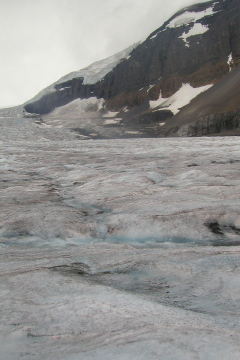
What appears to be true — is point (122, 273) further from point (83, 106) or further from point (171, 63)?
point (83, 106)

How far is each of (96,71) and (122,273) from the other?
11360 centimetres

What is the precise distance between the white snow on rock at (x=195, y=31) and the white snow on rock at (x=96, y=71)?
21228 millimetres

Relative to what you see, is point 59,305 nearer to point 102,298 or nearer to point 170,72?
point 102,298

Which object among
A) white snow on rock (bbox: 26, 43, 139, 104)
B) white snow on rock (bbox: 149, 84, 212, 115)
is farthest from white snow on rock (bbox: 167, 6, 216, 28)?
white snow on rock (bbox: 149, 84, 212, 115)

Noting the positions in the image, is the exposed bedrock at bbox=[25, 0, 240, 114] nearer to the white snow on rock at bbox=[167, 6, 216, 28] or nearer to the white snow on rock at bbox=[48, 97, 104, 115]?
the white snow on rock at bbox=[167, 6, 216, 28]

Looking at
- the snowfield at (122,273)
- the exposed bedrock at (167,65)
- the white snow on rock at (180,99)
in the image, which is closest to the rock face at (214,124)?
the white snow on rock at (180,99)

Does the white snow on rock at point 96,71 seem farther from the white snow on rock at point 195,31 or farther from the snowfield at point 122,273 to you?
the snowfield at point 122,273

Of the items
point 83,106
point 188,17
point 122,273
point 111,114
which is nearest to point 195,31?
point 188,17

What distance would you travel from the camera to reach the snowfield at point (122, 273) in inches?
71.7

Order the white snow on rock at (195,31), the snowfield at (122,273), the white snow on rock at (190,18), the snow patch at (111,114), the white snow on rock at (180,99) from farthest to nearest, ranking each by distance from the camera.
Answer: the snow patch at (111,114), the white snow on rock at (190,18), the white snow on rock at (195,31), the white snow on rock at (180,99), the snowfield at (122,273)

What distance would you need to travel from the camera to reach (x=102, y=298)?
7.57 ft

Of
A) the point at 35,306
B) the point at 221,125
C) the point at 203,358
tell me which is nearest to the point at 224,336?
the point at 203,358

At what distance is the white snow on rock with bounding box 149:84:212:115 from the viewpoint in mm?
77250

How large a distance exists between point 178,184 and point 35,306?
5397 millimetres
